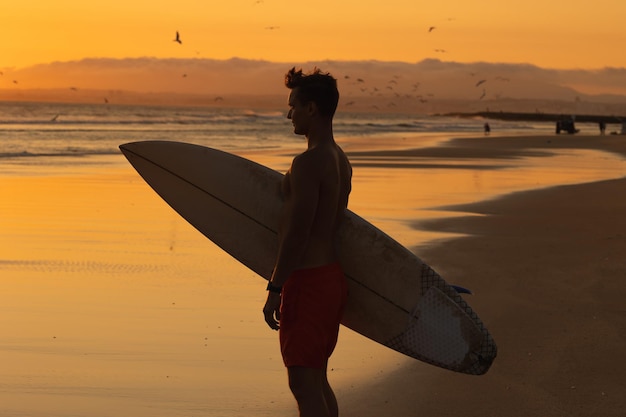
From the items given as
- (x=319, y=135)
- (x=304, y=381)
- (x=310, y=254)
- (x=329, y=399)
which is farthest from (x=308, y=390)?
(x=319, y=135)

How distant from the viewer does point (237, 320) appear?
7414mm

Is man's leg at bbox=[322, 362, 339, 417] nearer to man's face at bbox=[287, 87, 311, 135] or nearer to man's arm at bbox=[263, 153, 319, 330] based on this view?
man's arm at bbox=[263, 153, 319, 330]

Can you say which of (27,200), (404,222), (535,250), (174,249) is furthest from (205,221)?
(27,200)

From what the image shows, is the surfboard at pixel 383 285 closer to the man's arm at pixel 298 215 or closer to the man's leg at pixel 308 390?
the man's arm at pixel 298 215

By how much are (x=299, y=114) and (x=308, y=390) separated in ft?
3.45

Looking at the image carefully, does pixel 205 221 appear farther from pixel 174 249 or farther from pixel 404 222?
pixel 404 222

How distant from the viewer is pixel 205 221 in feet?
16.9

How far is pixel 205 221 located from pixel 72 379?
134 cm

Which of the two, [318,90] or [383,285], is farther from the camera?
[383,285]

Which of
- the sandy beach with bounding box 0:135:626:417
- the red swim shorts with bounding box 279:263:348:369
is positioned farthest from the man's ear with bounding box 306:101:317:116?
the sandy beach with bounding box 0:135:626:417

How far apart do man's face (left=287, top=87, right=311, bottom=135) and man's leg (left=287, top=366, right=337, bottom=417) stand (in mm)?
911

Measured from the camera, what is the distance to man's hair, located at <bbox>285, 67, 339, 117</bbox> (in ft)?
13.1

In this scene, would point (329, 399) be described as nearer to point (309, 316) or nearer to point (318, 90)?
point (309, 316)

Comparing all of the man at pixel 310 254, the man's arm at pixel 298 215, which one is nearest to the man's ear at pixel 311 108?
the man at pixel 310 254
